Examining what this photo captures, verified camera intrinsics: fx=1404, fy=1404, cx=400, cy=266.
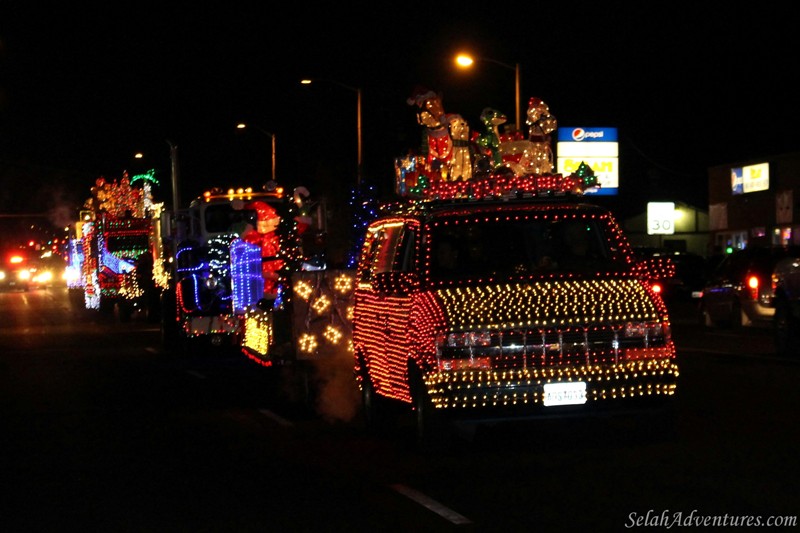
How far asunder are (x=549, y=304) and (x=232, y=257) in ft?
32.4

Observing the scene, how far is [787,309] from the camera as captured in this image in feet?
65.0

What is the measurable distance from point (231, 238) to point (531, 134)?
996cm

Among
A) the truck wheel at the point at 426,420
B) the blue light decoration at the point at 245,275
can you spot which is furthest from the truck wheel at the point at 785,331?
the truck wheel at the point at 426,420

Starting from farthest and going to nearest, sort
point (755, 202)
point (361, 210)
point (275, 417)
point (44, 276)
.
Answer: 1. point (44, 276)
2. point (755, 202)
3. point (361, 210)
4. point (275, 417)

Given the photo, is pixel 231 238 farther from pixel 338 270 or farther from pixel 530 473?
pixel 530 473

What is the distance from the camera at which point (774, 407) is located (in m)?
13.6

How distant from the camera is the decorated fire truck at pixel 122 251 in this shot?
33844 millimetres

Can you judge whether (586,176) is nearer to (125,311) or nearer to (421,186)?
(421,186)

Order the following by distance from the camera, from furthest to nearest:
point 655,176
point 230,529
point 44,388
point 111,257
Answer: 1. point 655,176
2. point 111,257
3. point 44,388
4. point 230,529

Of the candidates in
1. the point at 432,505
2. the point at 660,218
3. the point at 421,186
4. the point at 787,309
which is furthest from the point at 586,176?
the point at 660,218

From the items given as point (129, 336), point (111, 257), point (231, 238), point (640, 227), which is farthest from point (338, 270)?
point (640, 227)

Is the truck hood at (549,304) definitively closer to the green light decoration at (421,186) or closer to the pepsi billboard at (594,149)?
the green light decoration at (421,186)

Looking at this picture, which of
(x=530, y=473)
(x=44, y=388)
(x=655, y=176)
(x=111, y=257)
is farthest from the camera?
(x=655, y=176)

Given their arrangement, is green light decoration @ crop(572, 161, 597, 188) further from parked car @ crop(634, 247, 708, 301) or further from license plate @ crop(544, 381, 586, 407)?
parked car @ crop(634, 247, 708, 301)
